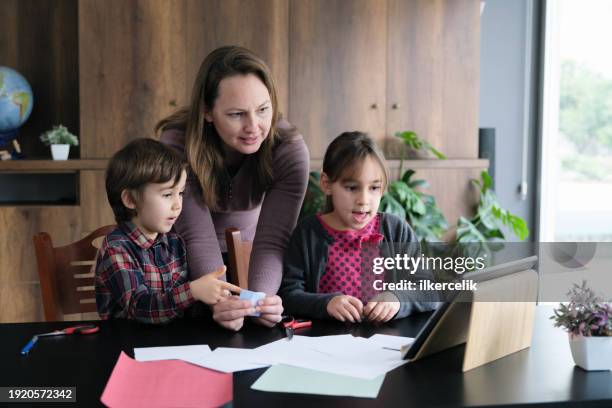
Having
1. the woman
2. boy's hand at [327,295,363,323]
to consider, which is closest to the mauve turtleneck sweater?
the woman

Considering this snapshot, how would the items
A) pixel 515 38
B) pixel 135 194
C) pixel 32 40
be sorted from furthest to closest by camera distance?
1. pixel 515 38
2. pixel 32 40
3. pixel 135 194

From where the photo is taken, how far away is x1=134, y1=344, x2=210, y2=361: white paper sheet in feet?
4.30

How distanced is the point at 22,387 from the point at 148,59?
106 inches

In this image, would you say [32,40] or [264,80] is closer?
[264,80]

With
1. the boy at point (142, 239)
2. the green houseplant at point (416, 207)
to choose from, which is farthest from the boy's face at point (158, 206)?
the green houseplant at point (416, 207)

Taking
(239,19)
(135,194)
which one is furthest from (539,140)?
(135,194)

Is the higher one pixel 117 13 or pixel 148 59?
pixel 117 13

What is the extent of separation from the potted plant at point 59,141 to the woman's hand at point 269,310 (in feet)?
7.64

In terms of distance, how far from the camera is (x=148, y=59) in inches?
142

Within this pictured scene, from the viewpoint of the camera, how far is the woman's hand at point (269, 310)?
1.51m

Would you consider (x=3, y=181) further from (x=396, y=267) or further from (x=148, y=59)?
(x=396, y=267)

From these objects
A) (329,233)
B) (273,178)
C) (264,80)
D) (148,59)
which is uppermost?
(148,59)

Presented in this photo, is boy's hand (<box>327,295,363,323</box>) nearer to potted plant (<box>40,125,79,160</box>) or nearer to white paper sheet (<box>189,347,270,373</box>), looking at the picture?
white paper sheet (<box>189,347,270,373</box>)

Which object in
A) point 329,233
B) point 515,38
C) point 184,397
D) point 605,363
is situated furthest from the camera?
point 515,38
